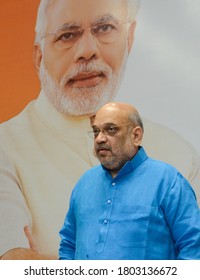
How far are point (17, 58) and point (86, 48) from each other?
1.42 feet

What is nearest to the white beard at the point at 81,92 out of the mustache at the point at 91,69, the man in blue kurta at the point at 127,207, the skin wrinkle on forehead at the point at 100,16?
the mustache at the point at 91,69

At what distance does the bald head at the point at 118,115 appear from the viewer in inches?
71.1

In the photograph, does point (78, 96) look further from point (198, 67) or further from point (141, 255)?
point (141, 255)

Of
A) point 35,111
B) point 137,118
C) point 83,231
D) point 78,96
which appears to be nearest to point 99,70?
point 78,96

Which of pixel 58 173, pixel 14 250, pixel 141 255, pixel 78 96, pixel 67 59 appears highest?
pixel 67 59

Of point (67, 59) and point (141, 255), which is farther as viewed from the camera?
point (67, 59)

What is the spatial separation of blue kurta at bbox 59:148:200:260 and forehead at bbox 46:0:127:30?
1.26 m

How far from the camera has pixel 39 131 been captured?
2.88 metres

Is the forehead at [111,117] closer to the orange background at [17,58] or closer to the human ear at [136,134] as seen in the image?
the human ear at [136,134]

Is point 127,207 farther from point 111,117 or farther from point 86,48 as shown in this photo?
point 86,48

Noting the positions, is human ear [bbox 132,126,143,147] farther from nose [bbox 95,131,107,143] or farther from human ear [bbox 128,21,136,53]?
human ear [bbox 128,21,136,53]
